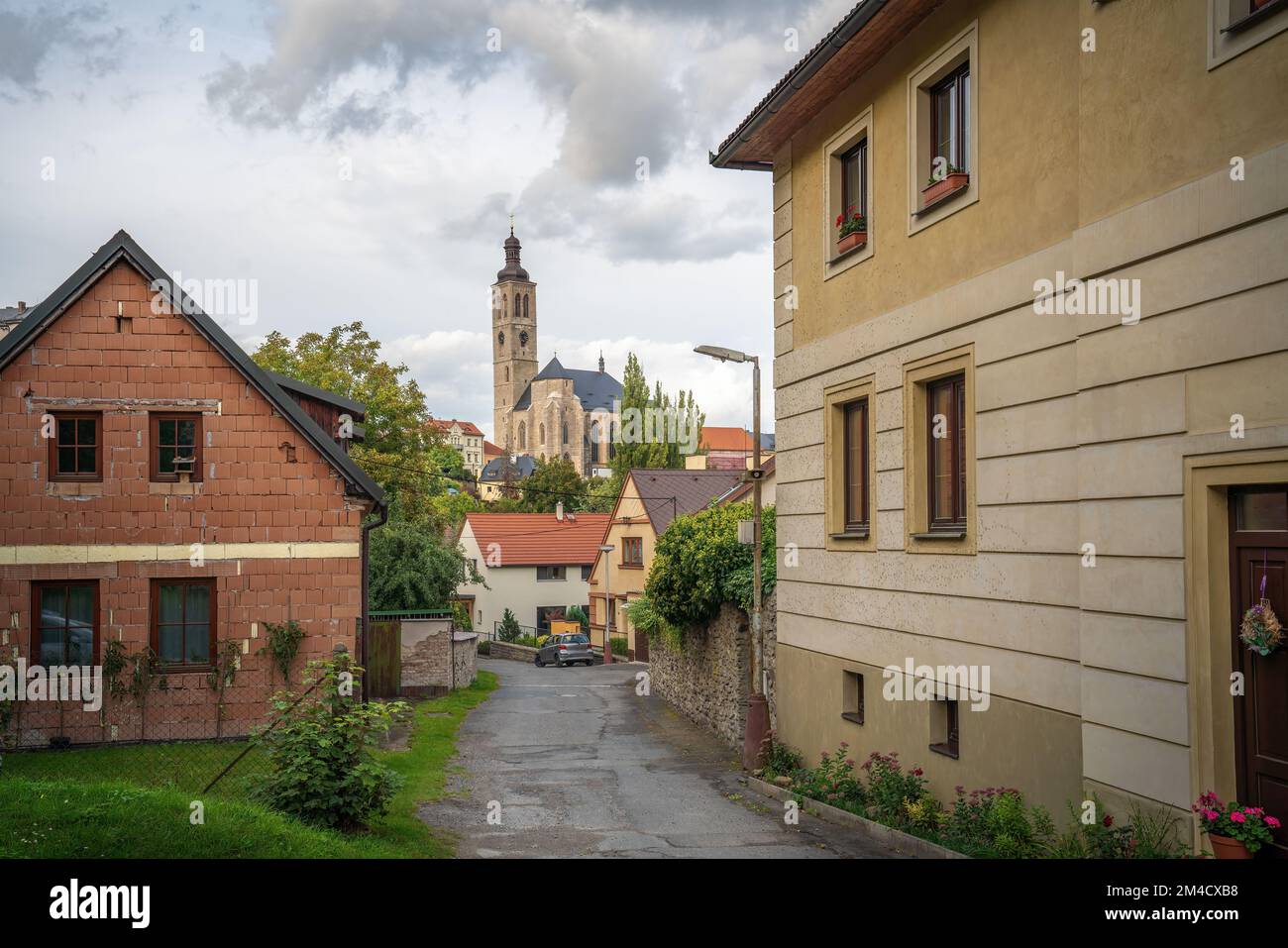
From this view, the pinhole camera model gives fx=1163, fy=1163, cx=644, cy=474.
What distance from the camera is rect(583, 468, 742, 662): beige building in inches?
1951

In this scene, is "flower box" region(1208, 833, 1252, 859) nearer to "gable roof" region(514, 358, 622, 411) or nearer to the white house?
the white house

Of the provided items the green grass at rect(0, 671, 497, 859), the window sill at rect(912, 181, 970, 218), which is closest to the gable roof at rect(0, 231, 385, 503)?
the green grass at rect(0, 671, 497, 859)

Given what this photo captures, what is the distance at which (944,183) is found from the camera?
467 inches

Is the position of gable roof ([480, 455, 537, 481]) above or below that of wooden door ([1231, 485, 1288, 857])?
above

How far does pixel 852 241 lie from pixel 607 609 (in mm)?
39481

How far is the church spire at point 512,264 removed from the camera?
6969 inches

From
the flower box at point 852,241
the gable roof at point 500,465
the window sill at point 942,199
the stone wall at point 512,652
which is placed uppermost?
→ the gable roof at point 500,465

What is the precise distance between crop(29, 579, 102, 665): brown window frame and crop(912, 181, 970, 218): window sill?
42.9 feet

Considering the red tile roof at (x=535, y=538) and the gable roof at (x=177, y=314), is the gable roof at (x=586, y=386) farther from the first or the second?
the gable roof at (x=177, y=314)

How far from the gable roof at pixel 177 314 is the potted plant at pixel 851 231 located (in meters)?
8.43

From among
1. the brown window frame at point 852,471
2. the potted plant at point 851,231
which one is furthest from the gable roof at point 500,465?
the potted plant at point 851,231

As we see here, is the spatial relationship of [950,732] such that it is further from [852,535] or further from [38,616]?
[38,616]
